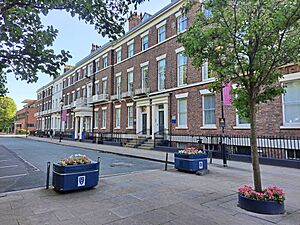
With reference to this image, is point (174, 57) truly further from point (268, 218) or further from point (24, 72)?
point (268, 218)

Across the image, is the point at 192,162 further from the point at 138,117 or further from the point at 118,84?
the point at 118,84

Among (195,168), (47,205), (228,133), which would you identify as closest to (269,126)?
(228,133)

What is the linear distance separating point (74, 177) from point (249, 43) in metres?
5.70

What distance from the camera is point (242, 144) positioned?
13.1 m

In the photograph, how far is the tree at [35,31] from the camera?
5562 millimetres

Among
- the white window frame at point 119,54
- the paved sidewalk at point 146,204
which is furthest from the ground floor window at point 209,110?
the white window frame at point 119,54

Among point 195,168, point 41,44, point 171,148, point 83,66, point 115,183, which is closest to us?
point 41,44

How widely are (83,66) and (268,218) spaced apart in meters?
35.7

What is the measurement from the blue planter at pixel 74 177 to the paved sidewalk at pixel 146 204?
0.20 metres

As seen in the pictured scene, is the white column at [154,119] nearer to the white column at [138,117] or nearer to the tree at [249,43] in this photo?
the white column at [138,117]

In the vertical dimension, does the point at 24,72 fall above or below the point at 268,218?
above

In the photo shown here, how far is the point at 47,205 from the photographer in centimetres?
515

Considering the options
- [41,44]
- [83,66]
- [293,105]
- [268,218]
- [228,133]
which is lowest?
[268,218]

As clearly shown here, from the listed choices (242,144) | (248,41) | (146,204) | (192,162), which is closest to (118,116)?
(242,144)
